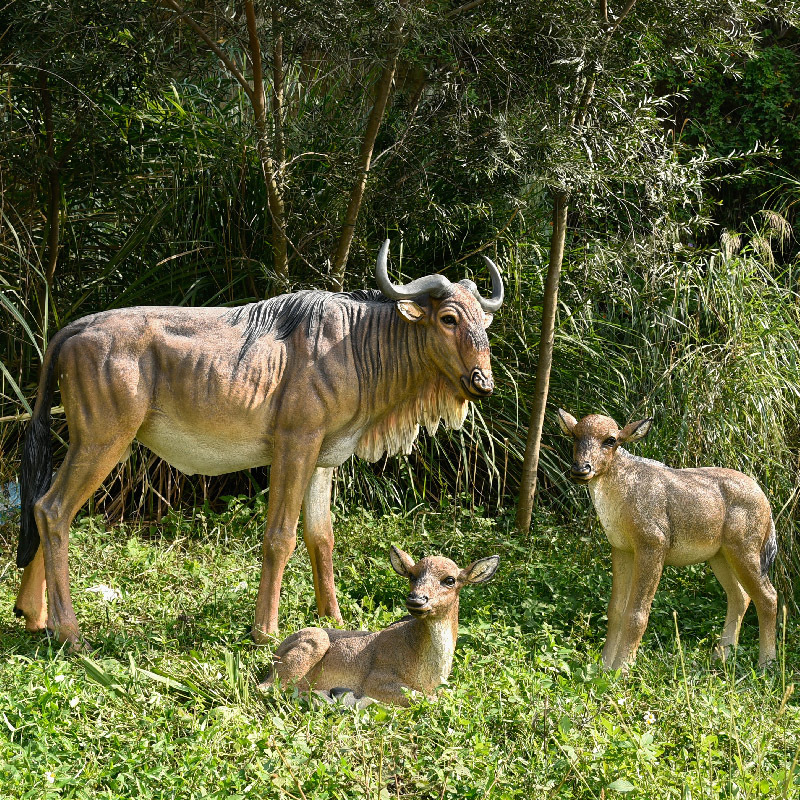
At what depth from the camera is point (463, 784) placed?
129 inches

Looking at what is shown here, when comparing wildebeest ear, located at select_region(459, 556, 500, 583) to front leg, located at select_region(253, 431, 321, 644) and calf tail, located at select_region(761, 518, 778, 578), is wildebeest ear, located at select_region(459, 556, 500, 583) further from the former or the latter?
calf tail, located at select_region(761, 518, 778, 578)

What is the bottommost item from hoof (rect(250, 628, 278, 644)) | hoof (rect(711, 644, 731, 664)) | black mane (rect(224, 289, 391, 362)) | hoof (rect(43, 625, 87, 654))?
hoof (rect(43, 625, 87, 654))

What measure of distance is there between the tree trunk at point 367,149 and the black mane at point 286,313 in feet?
4.65

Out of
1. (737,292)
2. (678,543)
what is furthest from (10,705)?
(737,292)

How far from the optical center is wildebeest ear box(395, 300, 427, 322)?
15.1 ft

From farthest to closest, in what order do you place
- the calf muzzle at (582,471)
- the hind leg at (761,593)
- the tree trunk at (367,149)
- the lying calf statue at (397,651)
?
1. the tree trunk at (367,149)
2. the hind leg at (761,593)
3. the calf muzzle at (582,471)
4. the lying calf statue at (397,651)

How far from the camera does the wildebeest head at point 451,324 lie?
4.58 meters

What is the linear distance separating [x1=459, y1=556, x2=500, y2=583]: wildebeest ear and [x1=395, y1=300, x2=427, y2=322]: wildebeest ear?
1246 millimetres

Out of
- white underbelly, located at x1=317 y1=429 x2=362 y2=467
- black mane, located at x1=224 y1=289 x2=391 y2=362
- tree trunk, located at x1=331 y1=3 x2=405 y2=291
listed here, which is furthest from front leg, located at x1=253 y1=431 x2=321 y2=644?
tree trunk, located at x1=331 y1=3 x2=405 y2=291

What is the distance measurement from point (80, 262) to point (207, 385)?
10.3 feet

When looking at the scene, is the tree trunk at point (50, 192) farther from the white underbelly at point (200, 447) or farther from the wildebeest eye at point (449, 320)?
the wildebeest eye at point (449, 320)

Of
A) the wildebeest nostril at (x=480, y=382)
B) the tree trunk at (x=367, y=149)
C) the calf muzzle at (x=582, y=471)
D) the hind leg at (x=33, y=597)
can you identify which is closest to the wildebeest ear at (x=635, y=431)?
the calf muzzle at (x=582, y=471)

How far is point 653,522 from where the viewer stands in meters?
4.42

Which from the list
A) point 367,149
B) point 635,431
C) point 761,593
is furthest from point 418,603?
point 367,149
